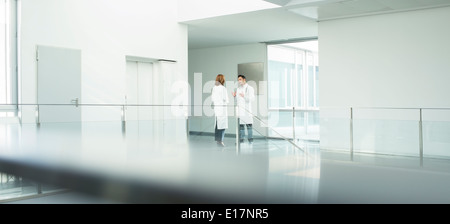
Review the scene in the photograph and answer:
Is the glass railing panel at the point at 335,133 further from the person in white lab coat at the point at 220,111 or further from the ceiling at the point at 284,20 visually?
the ceiling at the point at 284,20

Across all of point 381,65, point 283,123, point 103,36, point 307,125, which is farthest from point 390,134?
point 103,36

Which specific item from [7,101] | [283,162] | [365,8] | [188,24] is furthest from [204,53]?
[283,162]

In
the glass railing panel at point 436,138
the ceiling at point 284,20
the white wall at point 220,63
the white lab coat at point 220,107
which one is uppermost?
the ceiling at point 284,20

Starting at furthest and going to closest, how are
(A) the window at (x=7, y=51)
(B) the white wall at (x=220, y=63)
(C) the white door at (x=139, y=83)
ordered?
(B) the white wall at (x=220, y=63) → (C) the white door at (x=139, y=83) → (A) the window at (x=7, y=51)

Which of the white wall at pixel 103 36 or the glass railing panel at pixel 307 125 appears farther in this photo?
the glass railing panel at pixel 307 125

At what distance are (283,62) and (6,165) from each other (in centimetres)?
893

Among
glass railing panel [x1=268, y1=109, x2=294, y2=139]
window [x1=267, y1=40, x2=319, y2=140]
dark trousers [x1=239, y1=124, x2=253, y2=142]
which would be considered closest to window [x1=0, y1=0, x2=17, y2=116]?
dark trousers [x1=239, y1=124, x2=253, y2=142]

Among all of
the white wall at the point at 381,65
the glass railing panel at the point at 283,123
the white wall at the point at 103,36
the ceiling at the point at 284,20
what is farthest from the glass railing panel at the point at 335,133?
the white wall at the point at 103,36

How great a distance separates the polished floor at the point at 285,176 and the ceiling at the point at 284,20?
9.31 feet

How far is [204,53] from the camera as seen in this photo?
1466 cm

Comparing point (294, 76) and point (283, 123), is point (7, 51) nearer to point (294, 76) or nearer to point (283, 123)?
point (283, 123)

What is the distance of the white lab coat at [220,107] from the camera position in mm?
8250
